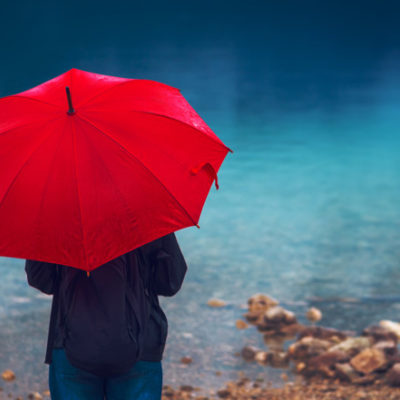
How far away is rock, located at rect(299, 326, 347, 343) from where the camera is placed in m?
3.75

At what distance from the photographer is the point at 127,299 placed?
1728 millimetres

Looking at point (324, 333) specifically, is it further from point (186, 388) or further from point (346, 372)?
point (186, 388)

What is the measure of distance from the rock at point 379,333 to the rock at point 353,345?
0.06 meters

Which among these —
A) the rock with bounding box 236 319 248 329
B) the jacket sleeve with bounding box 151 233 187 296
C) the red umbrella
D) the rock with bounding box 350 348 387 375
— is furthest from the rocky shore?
the red umbrella

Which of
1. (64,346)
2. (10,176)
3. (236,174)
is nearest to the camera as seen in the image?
(10,176)

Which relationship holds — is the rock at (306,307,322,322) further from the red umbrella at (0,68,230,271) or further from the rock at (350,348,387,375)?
the red umbrella at (0,68,230,271)

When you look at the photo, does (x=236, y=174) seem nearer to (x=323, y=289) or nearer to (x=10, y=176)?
(x=323, y=289)

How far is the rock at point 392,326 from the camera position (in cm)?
368

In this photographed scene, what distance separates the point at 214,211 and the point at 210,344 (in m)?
2.77

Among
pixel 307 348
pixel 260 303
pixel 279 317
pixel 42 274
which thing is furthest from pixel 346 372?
pixel 42 274

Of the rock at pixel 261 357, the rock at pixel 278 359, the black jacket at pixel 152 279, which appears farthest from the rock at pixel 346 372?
the black jacket at pixel 152 279

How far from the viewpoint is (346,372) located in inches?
128

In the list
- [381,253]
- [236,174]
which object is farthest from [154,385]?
[236,174]

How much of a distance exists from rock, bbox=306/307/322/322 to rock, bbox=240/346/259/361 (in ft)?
1.94
